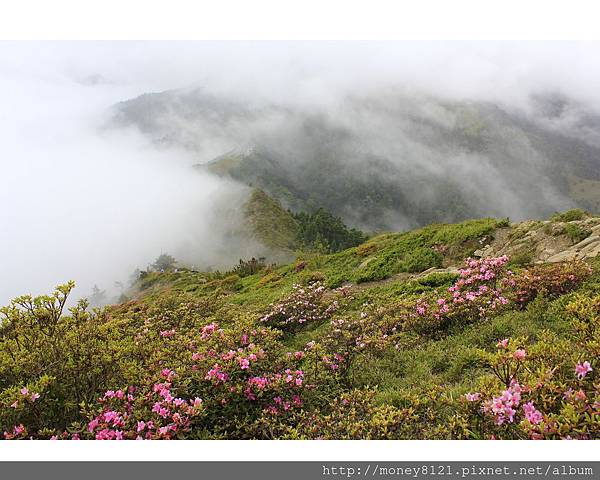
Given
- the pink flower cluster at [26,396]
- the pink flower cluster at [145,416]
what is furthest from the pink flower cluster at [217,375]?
the pink flower cluster at [26,396]

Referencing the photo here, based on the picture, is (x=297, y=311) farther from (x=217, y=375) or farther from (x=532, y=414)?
(x=532, y=414)

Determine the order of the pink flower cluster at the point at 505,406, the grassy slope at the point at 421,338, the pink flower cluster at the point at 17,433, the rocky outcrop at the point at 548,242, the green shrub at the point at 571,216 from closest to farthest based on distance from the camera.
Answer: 1. the pink flower cluster at the point at 505,406
2. the pink flower cluster at the point at 17,433
3. the grassy slope at the point at 421,338
4. the rocky outcrop at the point at 548,242
5. the green shrub at the point at 571,216

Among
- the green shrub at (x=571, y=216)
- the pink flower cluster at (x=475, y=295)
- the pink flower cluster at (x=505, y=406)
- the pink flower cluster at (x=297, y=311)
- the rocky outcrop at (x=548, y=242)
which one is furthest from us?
the green shrub at (x=571, y=216)

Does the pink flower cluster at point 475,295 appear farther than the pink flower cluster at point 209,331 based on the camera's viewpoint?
Yes

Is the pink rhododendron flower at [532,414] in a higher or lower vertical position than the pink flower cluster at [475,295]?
higher

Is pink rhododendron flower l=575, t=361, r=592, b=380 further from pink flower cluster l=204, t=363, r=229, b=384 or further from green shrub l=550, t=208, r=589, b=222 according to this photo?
green shrub l=550, t=208, r=589, b=222

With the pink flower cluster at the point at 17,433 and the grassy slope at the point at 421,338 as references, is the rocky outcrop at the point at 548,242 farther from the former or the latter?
the pink flower cluster at the point at 17,433

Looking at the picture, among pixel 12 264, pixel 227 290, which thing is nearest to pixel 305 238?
pixel 227 290

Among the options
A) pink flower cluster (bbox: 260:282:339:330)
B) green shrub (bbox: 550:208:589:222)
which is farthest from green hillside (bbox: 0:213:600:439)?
green shrub (bbox: 550:208:589:222)

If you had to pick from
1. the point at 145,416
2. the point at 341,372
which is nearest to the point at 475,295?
the point at 341,372

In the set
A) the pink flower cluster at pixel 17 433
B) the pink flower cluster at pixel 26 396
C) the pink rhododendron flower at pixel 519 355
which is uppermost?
the pink flower cluster at pixel 26 396

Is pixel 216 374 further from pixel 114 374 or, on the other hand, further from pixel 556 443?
pixel 556 443

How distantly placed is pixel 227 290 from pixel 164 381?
17.5m

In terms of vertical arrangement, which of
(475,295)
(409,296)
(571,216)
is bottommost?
(409,296)
